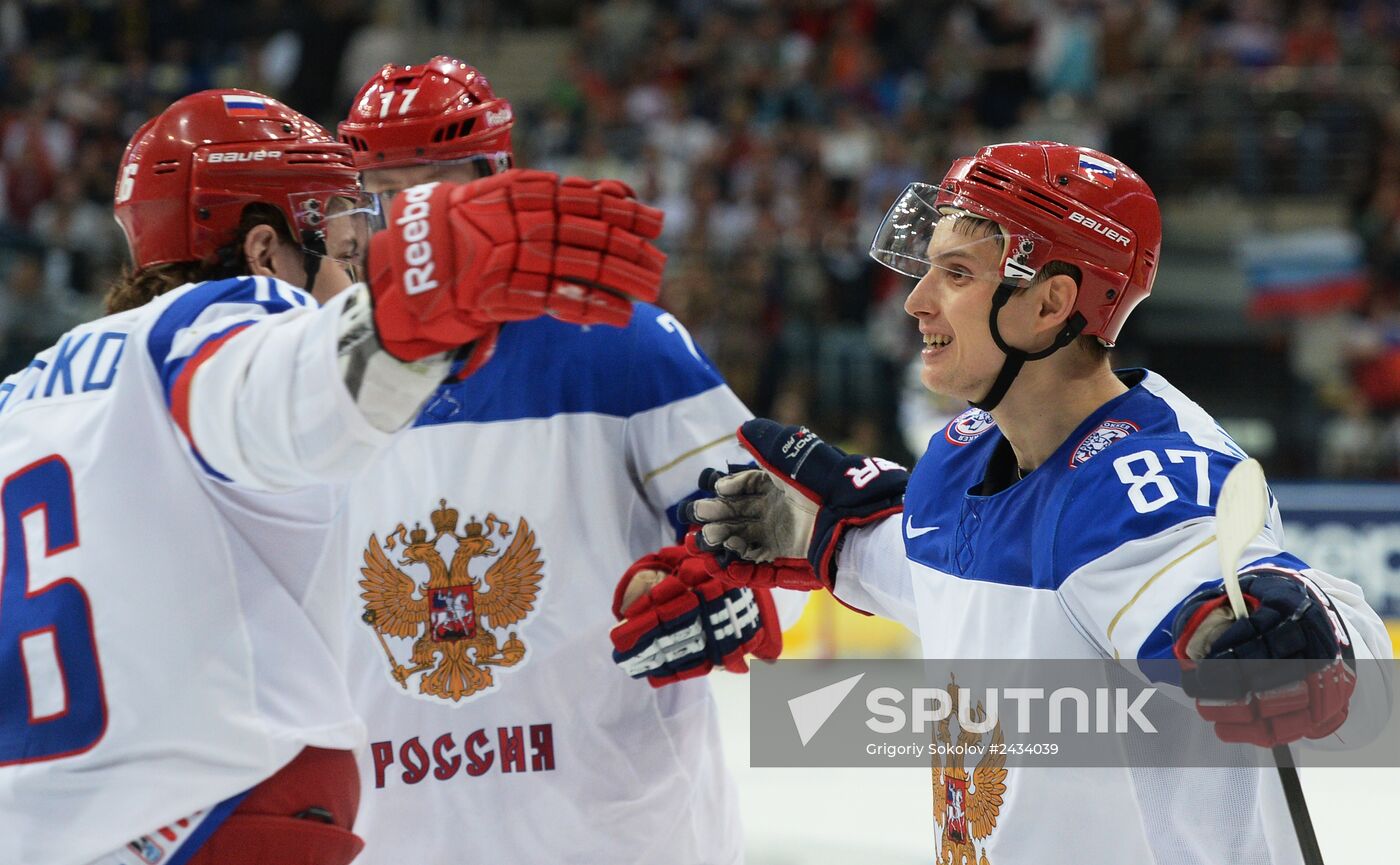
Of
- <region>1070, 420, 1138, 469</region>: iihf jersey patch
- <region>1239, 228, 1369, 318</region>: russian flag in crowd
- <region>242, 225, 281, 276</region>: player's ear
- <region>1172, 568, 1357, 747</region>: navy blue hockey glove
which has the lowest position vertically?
<region>1172, 568, 1357, 747</region>: navy blue hockey glove

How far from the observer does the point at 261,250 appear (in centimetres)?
239

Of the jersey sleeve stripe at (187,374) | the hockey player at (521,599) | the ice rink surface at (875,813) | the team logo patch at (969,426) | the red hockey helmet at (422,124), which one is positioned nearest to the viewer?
the jersey sleeve stripe at (187,374)

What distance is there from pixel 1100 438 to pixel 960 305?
336mm

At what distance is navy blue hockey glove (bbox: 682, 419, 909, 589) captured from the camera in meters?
2.68

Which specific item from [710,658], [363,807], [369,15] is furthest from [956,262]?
[369,15]

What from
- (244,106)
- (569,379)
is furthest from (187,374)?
(569,379)

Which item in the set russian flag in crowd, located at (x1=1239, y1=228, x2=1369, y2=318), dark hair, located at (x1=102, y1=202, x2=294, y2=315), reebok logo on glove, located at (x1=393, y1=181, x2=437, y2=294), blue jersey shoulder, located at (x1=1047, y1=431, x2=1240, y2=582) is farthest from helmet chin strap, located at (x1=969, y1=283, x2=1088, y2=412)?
russian flag in crowd, located at (x1=1239, y1=228, x2=1369, y2=318)

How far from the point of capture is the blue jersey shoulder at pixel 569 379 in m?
2.79

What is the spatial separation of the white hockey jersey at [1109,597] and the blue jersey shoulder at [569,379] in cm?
61

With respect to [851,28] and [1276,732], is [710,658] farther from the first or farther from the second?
[851,28]

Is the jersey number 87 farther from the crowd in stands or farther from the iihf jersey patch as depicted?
the crowd in stands

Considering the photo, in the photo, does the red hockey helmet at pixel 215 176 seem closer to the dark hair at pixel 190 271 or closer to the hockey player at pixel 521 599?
the dark hair at pixel 190 271

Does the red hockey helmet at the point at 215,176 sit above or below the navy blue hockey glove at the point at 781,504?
above

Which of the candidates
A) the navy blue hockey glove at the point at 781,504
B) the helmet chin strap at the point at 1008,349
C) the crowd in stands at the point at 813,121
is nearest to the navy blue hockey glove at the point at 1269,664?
the helmet chin strap at the point at 1008,349
